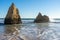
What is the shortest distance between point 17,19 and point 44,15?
18.7 metres

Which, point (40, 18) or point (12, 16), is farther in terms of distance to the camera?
point (40, 18)

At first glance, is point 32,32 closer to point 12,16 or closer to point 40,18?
point 12,16

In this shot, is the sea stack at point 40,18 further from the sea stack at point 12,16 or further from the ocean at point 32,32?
the ocean at point 32,32

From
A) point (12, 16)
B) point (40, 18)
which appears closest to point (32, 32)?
point (12, 16)

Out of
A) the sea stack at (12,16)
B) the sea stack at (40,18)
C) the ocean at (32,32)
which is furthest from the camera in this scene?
the sea stack at (40,18)

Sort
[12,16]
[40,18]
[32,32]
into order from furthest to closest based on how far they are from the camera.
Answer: [40,18], [12,16], [32,32]

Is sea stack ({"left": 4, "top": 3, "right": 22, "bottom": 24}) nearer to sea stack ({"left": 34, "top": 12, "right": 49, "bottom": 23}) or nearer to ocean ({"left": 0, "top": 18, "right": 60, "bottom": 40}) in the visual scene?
sea stack ({"left": 34, "top": 12, "right": 49, "bottom": 23})

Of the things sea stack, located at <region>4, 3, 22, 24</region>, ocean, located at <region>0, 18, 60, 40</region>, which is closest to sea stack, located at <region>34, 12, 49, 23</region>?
sea stack, located at <region>4, 3, 22, 24</region>

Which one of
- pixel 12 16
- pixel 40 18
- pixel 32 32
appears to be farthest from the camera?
pixel 40 18

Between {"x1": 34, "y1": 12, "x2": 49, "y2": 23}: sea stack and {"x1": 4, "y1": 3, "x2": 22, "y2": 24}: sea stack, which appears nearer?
{"x1": 4, "y1": 3, "x2": 22, "y2": 24}: sea stack

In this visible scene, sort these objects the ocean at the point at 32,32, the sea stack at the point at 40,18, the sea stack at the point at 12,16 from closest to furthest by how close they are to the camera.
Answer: the ocean at the point at 32,32 < the sea stack at the point at 12,16 < the sea stack at the point at 40,18

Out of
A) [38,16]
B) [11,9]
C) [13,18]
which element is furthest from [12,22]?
[38,16]

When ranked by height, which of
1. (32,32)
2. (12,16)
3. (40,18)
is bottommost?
(40,18)

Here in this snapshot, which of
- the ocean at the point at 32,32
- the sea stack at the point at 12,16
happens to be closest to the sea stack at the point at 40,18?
the sea stack at the point at 12,16
